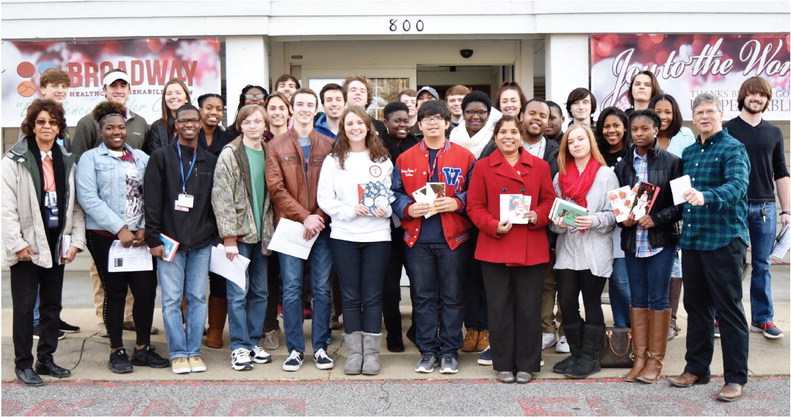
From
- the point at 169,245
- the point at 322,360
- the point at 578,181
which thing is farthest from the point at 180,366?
the point at 578,181

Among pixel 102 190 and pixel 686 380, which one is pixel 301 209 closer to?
pixel 102 190

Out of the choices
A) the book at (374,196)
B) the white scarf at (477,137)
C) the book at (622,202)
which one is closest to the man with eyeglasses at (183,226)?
the book at (374,196)

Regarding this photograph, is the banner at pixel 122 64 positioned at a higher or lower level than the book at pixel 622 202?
higher

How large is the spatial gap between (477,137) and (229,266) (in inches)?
87.5

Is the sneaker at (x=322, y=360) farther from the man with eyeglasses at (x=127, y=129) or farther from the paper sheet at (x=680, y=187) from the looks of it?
the paper sheet at (x=680, y=187)

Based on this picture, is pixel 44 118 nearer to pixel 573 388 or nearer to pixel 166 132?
pixel 166 132

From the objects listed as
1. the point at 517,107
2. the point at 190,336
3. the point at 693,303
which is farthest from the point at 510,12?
the point at 190,336

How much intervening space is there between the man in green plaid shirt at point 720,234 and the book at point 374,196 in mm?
2078

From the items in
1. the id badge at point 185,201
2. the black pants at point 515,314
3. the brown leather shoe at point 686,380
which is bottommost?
the brown leather shoe at point 686,380

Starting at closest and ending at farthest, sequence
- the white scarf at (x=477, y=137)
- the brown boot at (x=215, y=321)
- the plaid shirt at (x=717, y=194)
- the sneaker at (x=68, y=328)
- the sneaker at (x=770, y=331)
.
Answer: the plaid shirt at (x=717, y=194) → the white scarf at (x=477, y=137) → the brown boot at (x=215, y=321) → the sneaker at (x=770, y=331) → the sneaker at (x=68, y=328)

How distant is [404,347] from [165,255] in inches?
84.1

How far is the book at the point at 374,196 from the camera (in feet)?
18.0

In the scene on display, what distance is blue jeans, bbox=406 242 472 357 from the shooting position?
5590 millimetres

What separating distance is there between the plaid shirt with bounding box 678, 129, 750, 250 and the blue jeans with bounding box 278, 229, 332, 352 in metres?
2.64
